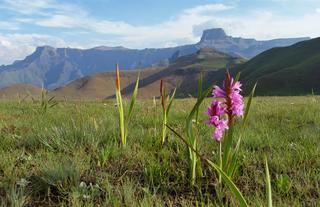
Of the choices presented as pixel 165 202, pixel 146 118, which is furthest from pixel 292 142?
pixel 146 118

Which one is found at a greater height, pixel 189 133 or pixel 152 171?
pixel 189 133

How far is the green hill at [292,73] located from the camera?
82250mm

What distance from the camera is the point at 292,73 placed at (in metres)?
92.6

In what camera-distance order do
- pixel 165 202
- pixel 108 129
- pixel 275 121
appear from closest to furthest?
pixel 165 202
pixel 108 129
pixel 275 121

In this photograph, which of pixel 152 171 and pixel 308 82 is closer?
pixel 152 171

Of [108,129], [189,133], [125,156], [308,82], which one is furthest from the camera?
[308,82]

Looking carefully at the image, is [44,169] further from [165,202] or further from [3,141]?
[3,141]

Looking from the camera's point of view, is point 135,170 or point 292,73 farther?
point 292,73

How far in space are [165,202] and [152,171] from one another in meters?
0.62

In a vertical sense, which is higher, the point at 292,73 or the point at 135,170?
the point at 135,170

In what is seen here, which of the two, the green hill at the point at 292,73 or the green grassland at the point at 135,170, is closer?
the green grassland at the point at 135,170

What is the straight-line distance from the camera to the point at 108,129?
555 cm

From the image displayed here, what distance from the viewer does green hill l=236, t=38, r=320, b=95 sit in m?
82.2

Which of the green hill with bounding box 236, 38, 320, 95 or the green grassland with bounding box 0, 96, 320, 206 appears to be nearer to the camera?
the green grassland with bounding box 0, 96, 320, 206
